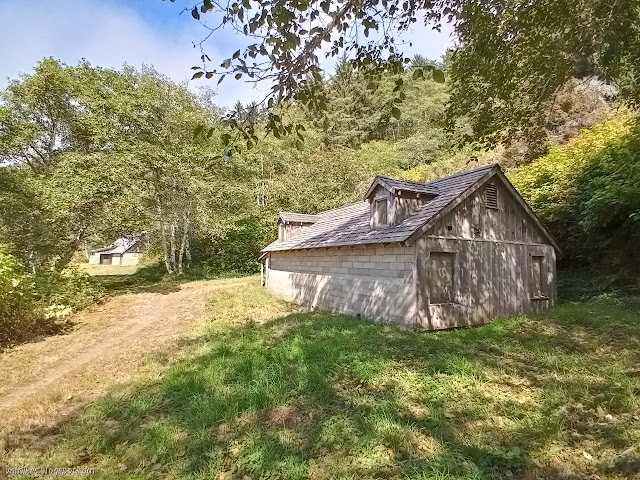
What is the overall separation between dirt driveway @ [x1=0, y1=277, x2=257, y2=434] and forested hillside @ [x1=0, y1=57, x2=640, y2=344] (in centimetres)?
201

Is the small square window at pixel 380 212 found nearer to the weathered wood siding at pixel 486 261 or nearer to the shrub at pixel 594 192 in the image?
the weathered wood siding at pixel 486 261

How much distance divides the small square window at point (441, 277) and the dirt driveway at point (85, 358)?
7630 mm

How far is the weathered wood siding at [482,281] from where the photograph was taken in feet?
36.7

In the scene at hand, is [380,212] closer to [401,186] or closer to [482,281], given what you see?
[401,186]

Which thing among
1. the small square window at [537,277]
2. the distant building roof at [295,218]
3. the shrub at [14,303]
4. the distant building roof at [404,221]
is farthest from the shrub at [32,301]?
the small square window at [537,277]

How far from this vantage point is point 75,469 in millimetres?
4812

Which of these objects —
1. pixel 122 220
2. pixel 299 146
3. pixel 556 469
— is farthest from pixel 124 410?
pixel 122 220

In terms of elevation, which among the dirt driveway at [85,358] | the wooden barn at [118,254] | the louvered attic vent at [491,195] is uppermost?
the louvered attic vent at [491,195]

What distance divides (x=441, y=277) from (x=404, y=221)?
2.18m

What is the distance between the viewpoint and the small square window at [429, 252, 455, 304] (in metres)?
11.5

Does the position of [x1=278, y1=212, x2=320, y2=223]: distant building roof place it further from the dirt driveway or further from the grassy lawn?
the grassy lawn

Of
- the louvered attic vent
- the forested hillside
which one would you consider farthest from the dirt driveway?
the louvered attic vent

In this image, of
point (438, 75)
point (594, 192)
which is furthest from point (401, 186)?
point (438, 75)

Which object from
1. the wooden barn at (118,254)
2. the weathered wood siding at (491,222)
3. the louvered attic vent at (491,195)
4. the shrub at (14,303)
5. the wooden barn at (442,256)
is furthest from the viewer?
the wooden barn at (118,254)
